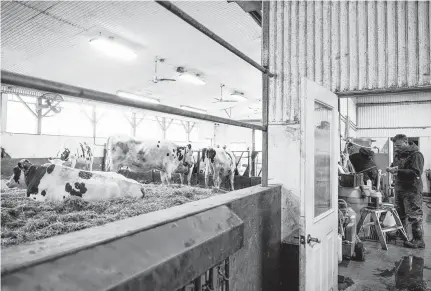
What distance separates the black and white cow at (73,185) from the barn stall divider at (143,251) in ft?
5.62

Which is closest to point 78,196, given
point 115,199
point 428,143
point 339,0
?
point 115,199

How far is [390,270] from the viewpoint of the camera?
4.50 meters

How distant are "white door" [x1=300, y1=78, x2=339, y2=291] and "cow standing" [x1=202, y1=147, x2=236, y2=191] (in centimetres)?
446

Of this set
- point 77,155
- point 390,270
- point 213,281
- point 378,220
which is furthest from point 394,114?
point 213,281

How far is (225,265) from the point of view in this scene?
1.84 meters

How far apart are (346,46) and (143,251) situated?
300 centimetres

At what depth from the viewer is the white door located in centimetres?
239

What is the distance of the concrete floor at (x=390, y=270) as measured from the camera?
3.98 m

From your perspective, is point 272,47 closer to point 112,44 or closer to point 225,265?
point 225,265

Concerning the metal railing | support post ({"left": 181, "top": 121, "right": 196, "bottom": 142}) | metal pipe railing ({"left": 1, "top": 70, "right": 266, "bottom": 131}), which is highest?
support post ({"left": 181, "top": 121, "right": 196, "bottom": 142})

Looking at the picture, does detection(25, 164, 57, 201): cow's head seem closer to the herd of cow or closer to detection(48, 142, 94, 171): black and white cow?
the herd of cow

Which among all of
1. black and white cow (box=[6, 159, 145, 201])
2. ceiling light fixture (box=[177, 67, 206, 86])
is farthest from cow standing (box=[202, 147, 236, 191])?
black and white cow (box=[6, 159, 145, 201])

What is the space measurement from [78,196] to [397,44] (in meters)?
3.63

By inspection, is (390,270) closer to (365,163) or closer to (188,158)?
(365,163)
